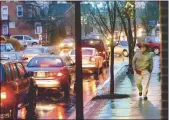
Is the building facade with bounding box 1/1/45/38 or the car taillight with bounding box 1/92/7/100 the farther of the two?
the building facade with bounding box 1/1/45/38

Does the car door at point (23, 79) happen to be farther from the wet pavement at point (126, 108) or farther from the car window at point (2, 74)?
the wet pavement at point (126, 108)

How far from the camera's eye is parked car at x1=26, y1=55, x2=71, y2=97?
17359mm

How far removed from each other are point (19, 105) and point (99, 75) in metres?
15.2

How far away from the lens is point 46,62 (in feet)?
59.9

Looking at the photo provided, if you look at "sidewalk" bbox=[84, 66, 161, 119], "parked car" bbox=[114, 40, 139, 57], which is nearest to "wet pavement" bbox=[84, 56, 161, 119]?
"sidewalk" bbox=[84, 66, 161, 119]

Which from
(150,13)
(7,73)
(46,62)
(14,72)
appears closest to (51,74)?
(46,62)

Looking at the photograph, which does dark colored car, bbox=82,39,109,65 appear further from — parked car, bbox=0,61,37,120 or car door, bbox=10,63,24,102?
→ car door, bbox=10,63,24,102

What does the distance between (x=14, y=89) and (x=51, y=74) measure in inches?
238

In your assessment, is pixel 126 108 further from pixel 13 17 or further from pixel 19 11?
pixel 13 17

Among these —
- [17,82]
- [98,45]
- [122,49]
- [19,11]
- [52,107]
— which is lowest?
[52,107]

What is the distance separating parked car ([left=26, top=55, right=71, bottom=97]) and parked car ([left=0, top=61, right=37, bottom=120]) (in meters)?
3.77

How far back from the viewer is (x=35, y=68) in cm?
1770

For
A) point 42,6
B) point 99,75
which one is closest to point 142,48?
point 99,75

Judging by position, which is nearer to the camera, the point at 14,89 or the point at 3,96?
the point at 3,96
